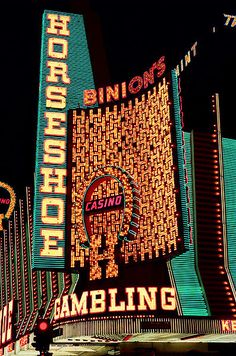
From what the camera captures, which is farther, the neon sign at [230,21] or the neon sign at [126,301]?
the neon sign at [230,21]

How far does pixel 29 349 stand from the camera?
29.9 metres

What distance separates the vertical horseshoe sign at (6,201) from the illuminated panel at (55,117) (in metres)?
10.3

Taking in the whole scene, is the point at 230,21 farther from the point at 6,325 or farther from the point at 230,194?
the point at 6,325

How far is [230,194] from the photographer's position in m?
26.7

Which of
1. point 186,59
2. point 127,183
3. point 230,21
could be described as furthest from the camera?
point 230,21

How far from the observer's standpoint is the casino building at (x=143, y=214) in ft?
78.5

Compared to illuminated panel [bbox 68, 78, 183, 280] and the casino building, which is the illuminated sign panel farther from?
illuminated panel [bbox 68, 78, 183, 280]

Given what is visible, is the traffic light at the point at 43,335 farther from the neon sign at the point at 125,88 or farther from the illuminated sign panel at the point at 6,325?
the illuminated sign panel at the point at 6,325

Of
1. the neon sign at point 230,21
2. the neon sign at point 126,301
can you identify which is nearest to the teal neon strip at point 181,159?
the neon sign at point 126,301

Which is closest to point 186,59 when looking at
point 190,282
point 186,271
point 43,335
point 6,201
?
point 186,271

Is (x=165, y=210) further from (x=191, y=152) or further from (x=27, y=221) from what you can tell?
(x=27, y=221)

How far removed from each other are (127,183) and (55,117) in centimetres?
659

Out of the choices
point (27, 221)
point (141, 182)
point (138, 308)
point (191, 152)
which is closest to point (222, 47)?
point (191, 152)

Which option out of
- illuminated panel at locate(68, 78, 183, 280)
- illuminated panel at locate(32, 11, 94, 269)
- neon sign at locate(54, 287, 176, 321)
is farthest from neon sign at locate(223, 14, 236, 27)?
neon sign at locate(54, 287, 176, 321)
